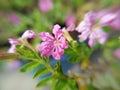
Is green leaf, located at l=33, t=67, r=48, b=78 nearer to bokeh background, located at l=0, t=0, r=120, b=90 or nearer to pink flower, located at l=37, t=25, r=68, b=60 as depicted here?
pink flower, located at l=37, t=25, r=68, b=60

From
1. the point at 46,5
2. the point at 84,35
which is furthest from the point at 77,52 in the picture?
the point at 46,5

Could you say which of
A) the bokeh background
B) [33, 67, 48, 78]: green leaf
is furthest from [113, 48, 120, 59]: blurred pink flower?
[33, 67, 48, 78]: green leaf

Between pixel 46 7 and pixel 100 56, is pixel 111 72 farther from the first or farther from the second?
pixel 46 7

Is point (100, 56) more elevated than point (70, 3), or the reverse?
point (70, 3)

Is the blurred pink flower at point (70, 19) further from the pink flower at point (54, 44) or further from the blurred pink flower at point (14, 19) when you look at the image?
the pink flower at point (54, 44)

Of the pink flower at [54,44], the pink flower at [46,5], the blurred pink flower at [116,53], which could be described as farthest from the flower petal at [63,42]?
the pink flower at [46,5]

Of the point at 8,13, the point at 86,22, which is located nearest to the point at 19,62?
the point at 8,13
